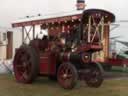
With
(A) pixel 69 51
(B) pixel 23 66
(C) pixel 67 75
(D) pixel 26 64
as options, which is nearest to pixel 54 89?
(C) pixel 67 75

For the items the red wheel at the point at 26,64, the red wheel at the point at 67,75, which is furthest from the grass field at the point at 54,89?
the red wheel at the point at 26,64

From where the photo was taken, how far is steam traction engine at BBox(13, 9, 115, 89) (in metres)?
14.4

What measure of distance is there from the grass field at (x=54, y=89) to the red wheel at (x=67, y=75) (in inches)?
7.4

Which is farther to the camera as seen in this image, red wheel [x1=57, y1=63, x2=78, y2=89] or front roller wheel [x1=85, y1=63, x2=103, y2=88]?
front roller wheel [x1=85, y1=63, x2=103, y2=88]

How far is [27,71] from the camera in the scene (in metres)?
16.0

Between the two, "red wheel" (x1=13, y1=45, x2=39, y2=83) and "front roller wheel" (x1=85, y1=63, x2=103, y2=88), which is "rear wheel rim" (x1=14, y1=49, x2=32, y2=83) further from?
"front roller wheel" (x1=85, y1=63, x2=103, y2=88)

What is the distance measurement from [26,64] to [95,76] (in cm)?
Answer: 248

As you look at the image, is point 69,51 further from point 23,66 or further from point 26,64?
point 23,66

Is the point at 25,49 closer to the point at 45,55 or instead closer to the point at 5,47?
the point at 45,55

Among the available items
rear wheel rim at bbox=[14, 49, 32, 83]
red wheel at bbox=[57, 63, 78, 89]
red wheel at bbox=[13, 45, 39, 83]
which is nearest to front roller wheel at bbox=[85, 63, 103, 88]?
red wheel at bbox=[57, 63, 78, 89]

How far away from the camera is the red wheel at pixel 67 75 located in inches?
551

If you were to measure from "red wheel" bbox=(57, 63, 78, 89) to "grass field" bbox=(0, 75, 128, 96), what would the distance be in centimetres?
19

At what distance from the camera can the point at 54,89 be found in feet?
47.9

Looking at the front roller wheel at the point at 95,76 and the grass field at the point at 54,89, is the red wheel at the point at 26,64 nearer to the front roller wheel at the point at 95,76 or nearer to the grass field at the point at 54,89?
the grass field at the point at 54,89
